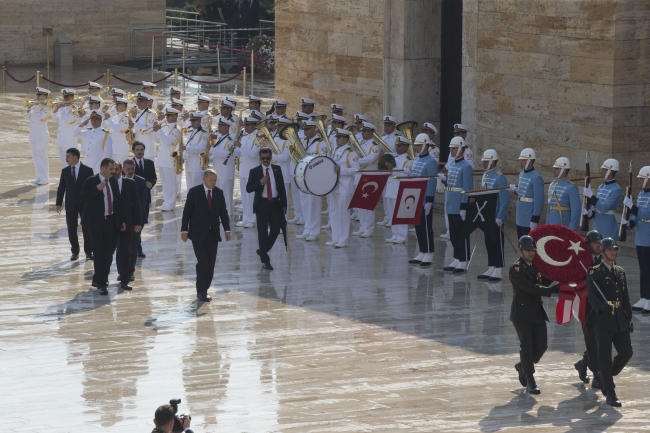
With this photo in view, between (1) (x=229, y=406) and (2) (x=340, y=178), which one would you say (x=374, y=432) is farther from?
(2) (x=340, y=178)

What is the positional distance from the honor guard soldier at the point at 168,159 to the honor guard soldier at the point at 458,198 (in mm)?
5316

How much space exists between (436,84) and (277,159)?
4283mm

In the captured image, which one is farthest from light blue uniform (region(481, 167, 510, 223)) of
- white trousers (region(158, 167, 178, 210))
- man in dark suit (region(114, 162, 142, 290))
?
white trousers (region(158, 167, 178, 210))

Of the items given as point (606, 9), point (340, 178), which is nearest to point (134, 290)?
point (340, 178)

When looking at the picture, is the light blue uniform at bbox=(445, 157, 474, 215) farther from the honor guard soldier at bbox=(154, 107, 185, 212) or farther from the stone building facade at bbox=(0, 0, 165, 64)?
the stone building facade at bbox=(0, 0, 165, 64)

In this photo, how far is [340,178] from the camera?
17.4 m

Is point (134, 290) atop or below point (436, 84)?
below

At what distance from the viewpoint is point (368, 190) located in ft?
55.6

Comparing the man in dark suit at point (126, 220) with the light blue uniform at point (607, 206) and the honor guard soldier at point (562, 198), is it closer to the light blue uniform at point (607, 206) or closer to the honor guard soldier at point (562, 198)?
the honor guard soldier at point (562, 198)

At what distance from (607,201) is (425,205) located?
2.94 metres

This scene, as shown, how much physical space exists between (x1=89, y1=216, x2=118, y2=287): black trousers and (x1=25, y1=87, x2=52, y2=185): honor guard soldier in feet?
24.6

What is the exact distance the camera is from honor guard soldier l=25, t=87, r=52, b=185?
21.5 meters

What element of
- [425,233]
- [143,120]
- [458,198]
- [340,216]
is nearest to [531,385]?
[458,198]

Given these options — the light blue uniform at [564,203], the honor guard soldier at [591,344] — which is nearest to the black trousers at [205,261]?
the light blue uniform at [564,203]
